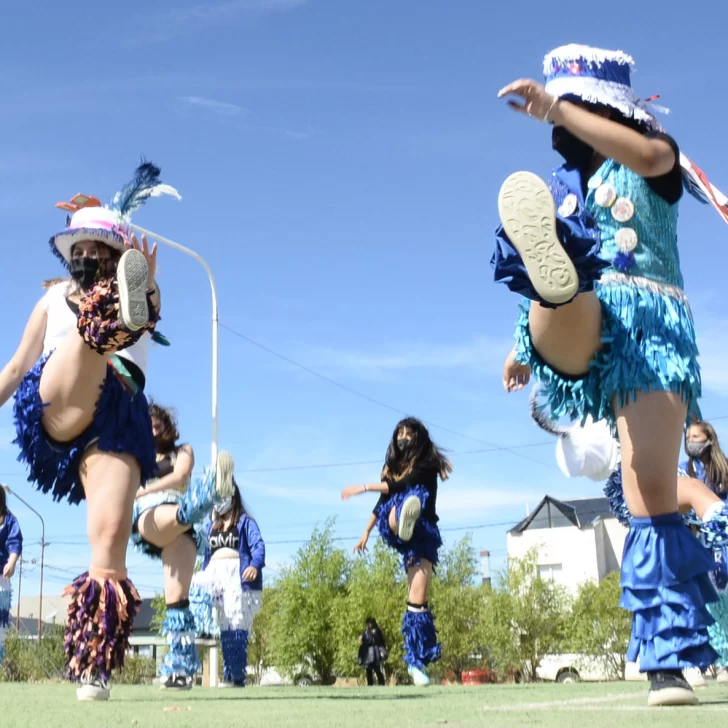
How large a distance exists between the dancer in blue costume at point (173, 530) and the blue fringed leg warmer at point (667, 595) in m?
3.53

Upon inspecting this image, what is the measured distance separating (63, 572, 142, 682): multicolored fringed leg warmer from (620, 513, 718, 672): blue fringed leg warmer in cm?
201

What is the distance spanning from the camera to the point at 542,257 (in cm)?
291

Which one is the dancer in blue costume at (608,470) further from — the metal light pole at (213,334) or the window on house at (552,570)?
the window on house at (552,570)

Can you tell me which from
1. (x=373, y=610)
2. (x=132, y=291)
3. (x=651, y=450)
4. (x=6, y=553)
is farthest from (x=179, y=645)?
(x=373, y=610)

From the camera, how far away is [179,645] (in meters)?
6.69

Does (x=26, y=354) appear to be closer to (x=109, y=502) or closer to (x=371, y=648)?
(x=109, y=502)

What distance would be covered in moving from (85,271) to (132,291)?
630mm

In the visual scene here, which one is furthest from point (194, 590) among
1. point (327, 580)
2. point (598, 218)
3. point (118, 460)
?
point (327, 580)

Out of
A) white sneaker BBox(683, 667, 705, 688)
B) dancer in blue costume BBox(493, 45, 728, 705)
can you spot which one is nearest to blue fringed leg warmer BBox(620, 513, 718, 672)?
dancer in blue costume BBox(493, 45, 728, 705)

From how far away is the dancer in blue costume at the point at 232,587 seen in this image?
843 cm

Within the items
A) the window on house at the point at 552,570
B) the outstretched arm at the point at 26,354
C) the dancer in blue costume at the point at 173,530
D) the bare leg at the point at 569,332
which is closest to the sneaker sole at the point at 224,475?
the dancer in blue costume at the point at 173,530

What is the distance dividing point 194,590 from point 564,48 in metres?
6.40

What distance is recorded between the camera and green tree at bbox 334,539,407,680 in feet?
84.5

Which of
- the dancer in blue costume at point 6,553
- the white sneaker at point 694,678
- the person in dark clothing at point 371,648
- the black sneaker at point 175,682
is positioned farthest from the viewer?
the person in dark clothing at point 371,648
